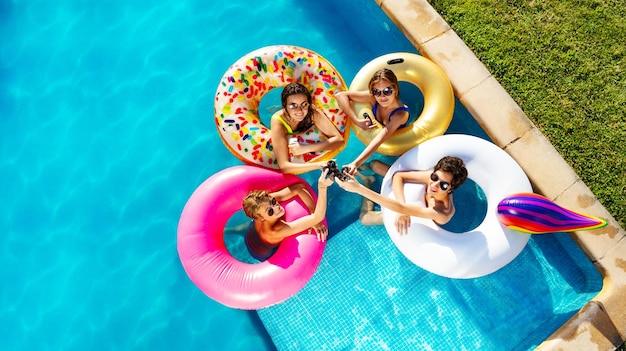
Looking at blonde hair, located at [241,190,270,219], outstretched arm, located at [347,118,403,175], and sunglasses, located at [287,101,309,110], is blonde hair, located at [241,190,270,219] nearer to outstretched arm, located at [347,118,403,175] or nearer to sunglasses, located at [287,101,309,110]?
sunglasses, located at [287,101,309,110]

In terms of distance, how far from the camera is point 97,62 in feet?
19.7

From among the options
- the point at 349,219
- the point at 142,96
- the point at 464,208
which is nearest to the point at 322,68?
the point at 349,219

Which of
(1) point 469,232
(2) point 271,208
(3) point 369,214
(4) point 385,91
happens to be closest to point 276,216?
(2) point 271,208

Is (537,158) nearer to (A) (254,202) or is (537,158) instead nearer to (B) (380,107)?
(B) (380,107)

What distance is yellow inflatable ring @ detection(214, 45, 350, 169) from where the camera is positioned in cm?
466

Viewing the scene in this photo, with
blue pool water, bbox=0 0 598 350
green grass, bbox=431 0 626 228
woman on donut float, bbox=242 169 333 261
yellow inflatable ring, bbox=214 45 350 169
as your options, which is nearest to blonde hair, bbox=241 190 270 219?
woman on donut float, bbox=242 169 333 261

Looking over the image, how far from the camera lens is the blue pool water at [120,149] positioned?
16.8ft

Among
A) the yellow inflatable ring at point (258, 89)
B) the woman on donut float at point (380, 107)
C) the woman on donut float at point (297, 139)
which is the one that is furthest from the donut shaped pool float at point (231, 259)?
the woman on donut float at point (380, 107)

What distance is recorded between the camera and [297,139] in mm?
4668

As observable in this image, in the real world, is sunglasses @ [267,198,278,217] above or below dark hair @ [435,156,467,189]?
above

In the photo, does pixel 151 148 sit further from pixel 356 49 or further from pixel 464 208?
pixel 464 208

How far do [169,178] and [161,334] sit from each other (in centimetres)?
169

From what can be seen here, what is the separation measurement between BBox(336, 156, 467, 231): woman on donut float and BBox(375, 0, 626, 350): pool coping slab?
0.93m

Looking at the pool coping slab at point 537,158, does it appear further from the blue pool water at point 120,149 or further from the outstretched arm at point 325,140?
the outstretched arm at point 325,140
